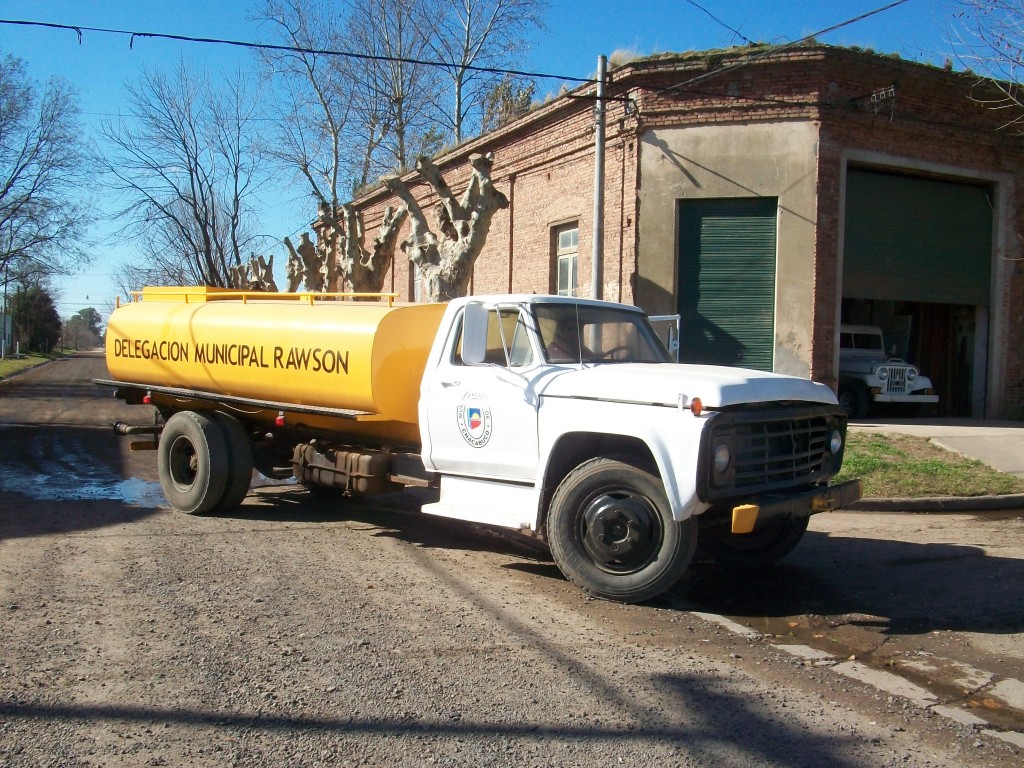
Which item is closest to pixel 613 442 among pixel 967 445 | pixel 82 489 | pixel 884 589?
pixel 884 589

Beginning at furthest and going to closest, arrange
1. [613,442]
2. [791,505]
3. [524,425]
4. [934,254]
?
[934,254] → [524,425] → [613,442] → [791,505]

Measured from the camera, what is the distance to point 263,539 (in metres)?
7.95

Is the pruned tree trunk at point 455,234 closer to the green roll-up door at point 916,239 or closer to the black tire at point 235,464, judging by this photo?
the black tire at point 235,464

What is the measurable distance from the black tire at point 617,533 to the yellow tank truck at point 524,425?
0.01m

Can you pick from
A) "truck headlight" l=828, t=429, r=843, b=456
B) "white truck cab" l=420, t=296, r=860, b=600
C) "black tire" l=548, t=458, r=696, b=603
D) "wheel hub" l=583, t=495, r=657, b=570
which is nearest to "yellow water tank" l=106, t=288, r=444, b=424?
"white truck cab" l=420, t=296, r=860, b=600

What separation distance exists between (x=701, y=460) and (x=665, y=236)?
11.4 metres

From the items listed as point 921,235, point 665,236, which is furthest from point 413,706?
point 921,235

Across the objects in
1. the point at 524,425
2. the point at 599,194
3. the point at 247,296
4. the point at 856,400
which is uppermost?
the point at 599,194

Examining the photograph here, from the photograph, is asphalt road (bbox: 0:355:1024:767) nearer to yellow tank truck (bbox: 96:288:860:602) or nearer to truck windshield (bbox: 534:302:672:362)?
yellow tank truck (bbox: 96:288:860:602)

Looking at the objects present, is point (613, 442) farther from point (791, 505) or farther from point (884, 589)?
point (884, 589)

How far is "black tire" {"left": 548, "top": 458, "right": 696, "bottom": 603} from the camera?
576cm

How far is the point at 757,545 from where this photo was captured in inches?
279

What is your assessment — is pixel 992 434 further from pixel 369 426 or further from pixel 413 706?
pixel 413 706

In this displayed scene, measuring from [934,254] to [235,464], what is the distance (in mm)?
14566
